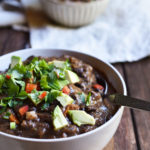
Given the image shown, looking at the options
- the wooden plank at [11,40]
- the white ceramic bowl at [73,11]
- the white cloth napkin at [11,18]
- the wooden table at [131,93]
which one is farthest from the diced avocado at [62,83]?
the white cloth napkin at [11,18]

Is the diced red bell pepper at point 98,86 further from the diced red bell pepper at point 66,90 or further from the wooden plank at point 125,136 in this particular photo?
the wooden plank at point 125,136

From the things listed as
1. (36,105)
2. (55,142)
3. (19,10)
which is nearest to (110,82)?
(36,105)

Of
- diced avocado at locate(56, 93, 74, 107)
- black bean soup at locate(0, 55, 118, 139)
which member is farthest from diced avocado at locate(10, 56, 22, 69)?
diced avocado at locate(56, 93, 74, 107)

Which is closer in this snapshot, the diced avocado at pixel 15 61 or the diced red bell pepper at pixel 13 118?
the diced red bell pepper at pixel 13 118

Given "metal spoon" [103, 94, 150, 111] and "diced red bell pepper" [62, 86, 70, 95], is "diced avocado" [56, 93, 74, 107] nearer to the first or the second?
"diced red bell pepper" [62, 86, 70, 95]

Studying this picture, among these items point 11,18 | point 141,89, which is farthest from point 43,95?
point 11,18

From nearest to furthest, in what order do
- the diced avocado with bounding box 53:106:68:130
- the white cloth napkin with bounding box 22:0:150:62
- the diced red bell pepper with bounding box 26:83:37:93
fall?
the diced avocado with bounding box 53:106:68:130 < the diced red bell pepper with bounding box 26:83:37:93 < the white cloth napkin with bounding box 22:0:150:62
